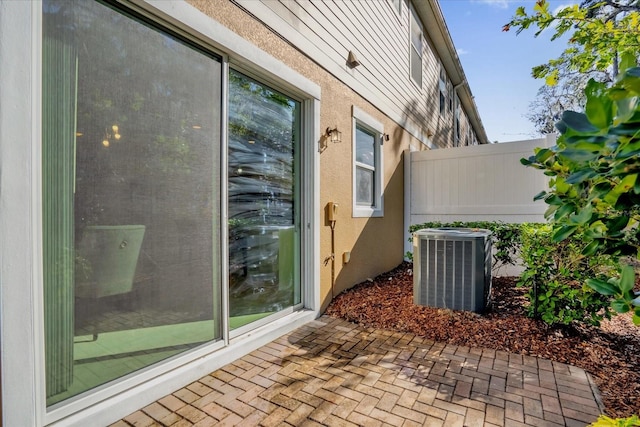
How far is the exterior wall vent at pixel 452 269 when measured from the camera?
3.58 m

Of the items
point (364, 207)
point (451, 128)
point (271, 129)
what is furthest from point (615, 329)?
point (451, 128)

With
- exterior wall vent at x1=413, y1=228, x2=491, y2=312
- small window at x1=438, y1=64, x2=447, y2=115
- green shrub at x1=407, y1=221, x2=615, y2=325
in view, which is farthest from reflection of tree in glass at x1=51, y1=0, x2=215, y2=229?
small window at x1=438, y1=64, x2=447, y2=115

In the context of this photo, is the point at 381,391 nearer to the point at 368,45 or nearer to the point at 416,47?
the point at 368,45

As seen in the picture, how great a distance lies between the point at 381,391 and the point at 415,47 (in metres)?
7.79

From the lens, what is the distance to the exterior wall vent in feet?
11.8

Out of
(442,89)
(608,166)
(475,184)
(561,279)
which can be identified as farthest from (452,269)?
(442,89)

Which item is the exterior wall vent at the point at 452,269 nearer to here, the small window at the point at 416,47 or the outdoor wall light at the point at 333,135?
the outdoor wall light at the point at 333,135

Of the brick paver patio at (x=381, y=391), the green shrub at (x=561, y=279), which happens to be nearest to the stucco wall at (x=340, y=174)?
the brick paver patio at (x=381, y=391)

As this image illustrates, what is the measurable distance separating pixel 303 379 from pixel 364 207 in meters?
3.12

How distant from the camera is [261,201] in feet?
10.3

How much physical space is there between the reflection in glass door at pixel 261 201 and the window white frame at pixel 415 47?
4952 mm

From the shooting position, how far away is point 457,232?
3801 mm

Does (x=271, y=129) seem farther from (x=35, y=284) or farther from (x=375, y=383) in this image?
(x=375, y=383)

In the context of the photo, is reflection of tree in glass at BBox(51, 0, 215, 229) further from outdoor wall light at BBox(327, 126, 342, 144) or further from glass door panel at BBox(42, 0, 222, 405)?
outdoor wall light at BBox(327, 126, 342, 144)
